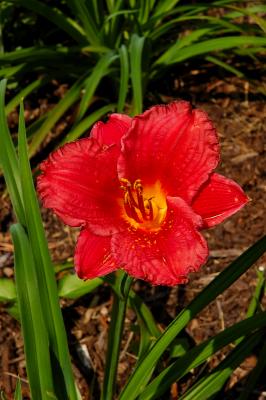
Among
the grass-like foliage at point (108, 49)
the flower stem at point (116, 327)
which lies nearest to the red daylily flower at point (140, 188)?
the flower stem at point (116, 327)

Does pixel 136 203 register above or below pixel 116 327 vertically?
above

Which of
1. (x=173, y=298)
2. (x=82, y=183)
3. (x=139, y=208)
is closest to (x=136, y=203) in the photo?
(x=139, y=208)

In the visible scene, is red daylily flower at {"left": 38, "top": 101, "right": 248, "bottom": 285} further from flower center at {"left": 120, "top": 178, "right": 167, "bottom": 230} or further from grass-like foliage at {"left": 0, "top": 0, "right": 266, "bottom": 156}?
grass-like foliage at {"left": 0, "top": 0, "right": 266, "bottom": 156}

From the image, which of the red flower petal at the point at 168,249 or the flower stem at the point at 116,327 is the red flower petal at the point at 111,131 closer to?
the red flower petal at the point at 168,249

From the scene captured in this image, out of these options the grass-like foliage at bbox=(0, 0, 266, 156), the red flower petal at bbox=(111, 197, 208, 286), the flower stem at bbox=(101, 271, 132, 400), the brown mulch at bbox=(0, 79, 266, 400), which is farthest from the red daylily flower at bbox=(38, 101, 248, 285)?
the grass-like foliage at bbox=(0, 0, 266, 156)

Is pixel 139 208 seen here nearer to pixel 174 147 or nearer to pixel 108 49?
pixel 174 147

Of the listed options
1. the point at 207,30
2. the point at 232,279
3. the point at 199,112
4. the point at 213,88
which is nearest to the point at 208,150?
the point at 199,112

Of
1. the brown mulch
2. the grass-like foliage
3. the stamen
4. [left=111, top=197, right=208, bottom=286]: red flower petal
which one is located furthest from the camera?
the grass-like foliage
